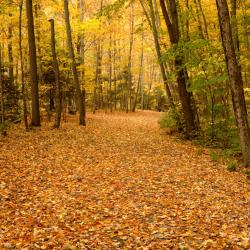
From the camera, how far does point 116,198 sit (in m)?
8.23

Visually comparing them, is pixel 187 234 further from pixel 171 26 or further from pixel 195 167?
pixel 171 26

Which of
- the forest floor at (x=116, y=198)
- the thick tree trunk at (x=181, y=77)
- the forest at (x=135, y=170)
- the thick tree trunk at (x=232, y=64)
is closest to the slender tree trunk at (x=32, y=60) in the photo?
the forest at (x=135, y=170)

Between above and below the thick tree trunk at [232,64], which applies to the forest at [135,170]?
below

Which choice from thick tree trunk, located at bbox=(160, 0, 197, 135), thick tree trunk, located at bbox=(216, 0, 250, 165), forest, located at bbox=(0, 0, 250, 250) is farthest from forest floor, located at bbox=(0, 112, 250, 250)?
thick tree trunk, located at bbox=(160, 0, 197, 135)

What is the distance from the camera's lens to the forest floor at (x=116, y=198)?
606 centimetres

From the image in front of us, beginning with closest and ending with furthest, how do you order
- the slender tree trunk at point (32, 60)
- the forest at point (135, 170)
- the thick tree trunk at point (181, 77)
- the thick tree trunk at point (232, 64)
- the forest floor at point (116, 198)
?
1. the forest floor at point (116, 198)
2. the forest at point (135, 170)
3. the thick tree trunk at point (232, 64)
4. the thick tree trunk at point (181, 77)
5. the slender tree trunk at point (32, 60)

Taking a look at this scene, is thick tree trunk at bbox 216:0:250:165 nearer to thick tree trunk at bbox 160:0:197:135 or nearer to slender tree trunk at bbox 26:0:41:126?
thick tree trunk at bbox 160:0:197:135

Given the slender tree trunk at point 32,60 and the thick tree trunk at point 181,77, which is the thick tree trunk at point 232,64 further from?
the slender tree trunk at point 32,60

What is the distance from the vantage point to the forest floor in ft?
19.9

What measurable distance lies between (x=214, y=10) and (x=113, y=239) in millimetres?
16863

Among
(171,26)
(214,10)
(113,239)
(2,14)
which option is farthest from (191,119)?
(113,239)

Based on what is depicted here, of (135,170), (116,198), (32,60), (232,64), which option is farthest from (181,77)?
(116,198)

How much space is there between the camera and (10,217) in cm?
683

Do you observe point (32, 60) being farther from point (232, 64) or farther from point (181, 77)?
point (232, 64)
